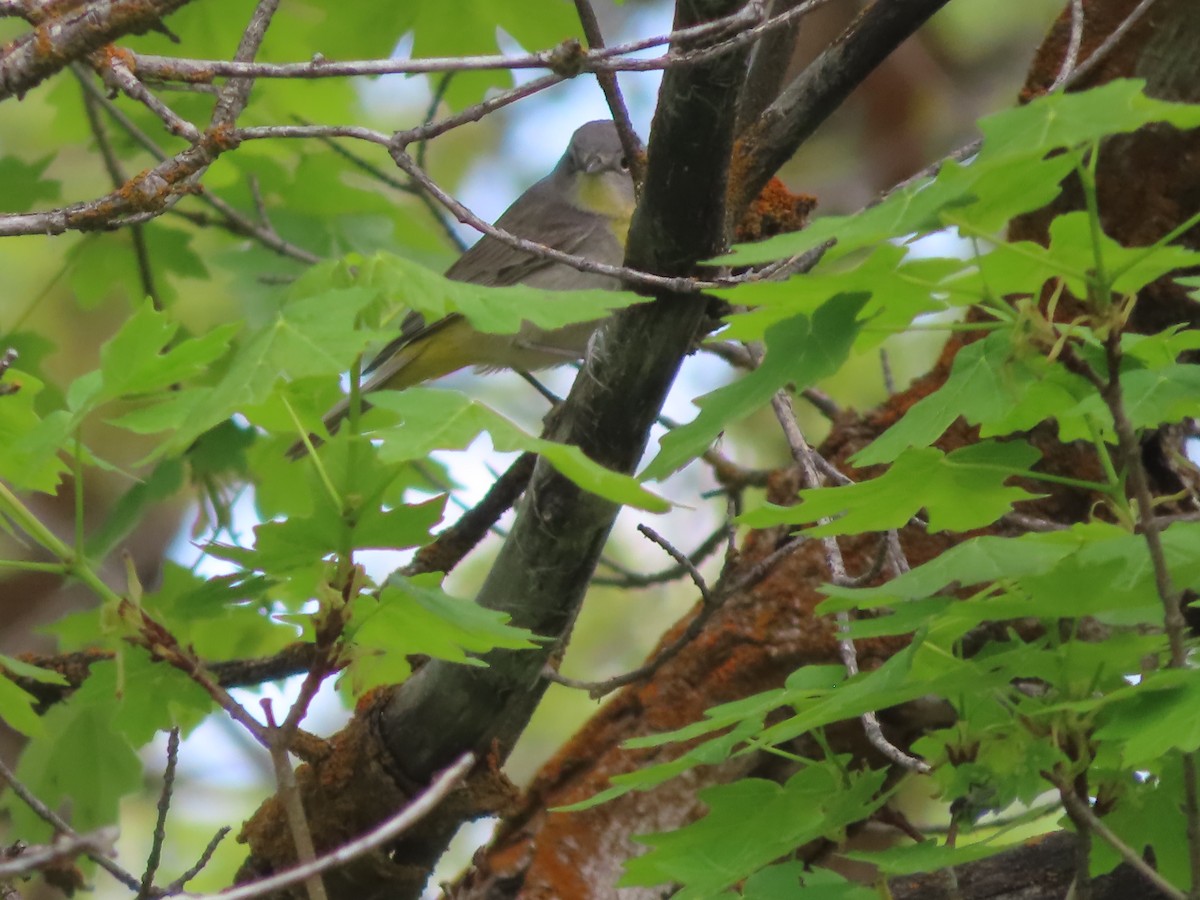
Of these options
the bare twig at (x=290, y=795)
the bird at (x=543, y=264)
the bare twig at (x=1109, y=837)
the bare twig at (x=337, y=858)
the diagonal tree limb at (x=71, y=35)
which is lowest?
the bare twig at (x=1109, y=837)

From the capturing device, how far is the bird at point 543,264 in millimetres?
4992

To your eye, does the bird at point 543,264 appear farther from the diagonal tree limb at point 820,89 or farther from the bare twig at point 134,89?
the bare twig at point 134,89

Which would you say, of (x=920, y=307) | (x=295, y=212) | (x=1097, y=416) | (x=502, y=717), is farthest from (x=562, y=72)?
(x=295, y=212)

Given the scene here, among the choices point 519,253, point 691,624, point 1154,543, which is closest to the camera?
point 1154,543

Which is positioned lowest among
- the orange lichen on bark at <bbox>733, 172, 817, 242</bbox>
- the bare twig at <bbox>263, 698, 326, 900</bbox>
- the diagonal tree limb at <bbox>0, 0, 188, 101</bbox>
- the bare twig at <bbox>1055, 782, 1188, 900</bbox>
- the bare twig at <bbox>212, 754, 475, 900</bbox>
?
the bare twig at <bbox>1055, 782, 1188, 900</bbox>

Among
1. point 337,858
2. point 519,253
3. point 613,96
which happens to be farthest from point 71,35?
point 519,253

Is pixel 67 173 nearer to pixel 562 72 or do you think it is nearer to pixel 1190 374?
pixel 562 72

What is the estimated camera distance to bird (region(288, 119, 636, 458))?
499 cm

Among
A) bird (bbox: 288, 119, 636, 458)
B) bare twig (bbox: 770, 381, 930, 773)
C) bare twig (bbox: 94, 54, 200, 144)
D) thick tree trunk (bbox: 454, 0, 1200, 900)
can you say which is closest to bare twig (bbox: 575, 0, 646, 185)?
bare twig (bbox: 770, 381, 930, 773)

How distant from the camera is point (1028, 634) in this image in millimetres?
3066

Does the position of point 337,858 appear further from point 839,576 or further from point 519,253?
point 519,253

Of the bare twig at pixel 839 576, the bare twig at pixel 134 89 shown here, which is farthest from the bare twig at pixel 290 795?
the bare twig at pixel 134 89

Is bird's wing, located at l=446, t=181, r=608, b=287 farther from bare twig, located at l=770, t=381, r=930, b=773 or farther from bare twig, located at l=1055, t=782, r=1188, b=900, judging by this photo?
bare twig, located at l=1055, t=782, r=1188, b=900

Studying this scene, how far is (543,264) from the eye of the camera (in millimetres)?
5184
